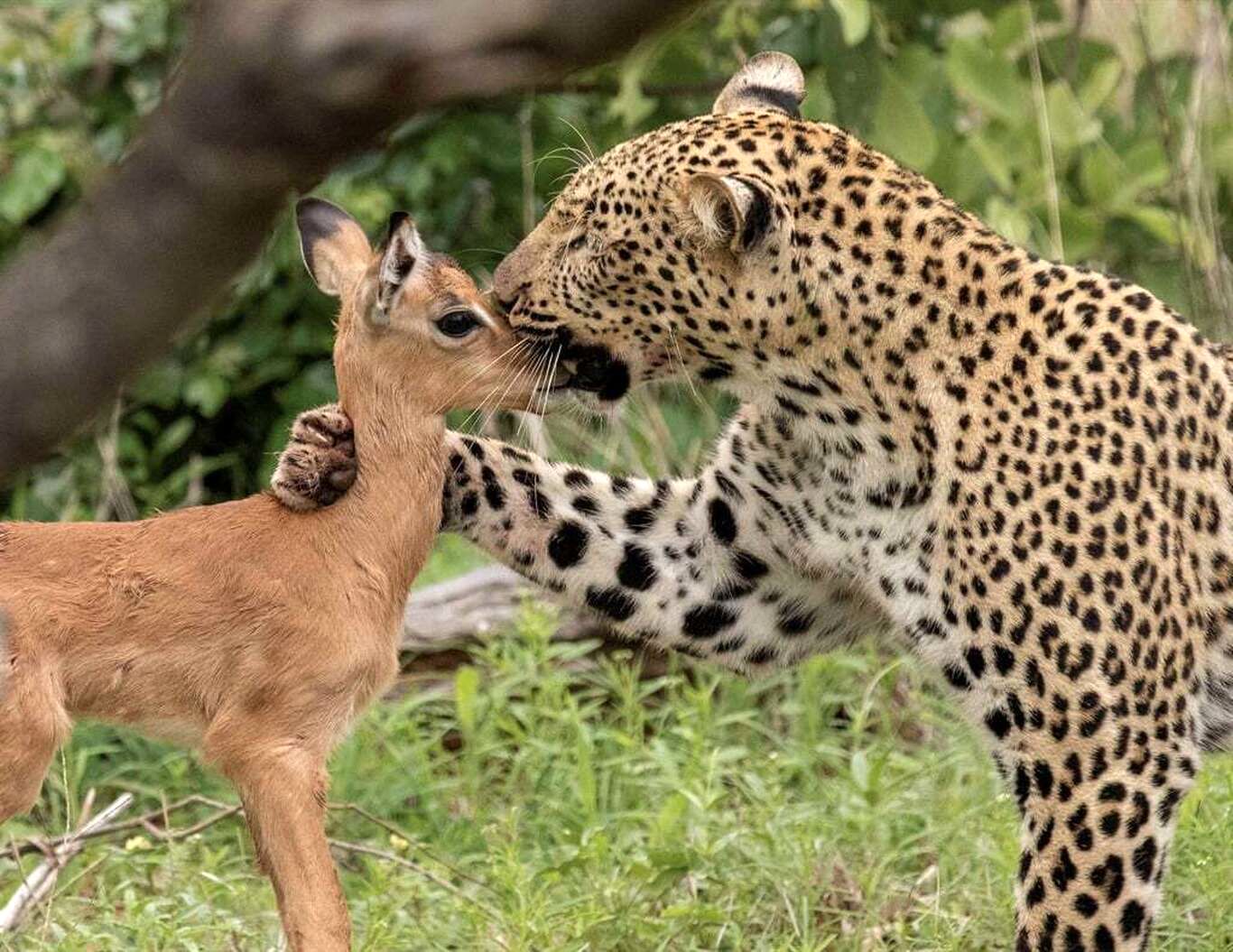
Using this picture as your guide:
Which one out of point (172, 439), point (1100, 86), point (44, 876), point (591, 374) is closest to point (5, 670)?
point (44, 876)

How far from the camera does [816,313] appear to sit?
166 inches

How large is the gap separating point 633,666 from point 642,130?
268cm

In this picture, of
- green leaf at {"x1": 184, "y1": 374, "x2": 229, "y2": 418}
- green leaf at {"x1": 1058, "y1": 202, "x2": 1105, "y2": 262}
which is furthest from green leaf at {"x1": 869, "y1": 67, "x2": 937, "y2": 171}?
green leaf at {"x1": 184, "y1": 374, "x2": 229, "y2": 418}

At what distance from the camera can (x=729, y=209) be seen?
13.5 ft

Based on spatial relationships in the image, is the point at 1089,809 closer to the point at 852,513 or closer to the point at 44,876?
the point at 852,513

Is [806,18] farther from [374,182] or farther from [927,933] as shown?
[927,933]

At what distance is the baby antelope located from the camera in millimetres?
3688

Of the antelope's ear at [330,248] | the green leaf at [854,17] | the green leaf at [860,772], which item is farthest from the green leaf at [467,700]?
the green leaf at [854,17]

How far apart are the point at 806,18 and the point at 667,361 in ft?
11.3

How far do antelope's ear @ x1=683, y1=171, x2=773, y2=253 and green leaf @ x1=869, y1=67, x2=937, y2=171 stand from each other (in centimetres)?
303

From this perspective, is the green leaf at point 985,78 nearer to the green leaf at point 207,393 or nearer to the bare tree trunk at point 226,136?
the green leaf at point 207,393

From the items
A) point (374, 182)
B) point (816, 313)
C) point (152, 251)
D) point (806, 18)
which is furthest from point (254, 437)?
point (152, 251)

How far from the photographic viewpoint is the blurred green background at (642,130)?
7391 millimetres

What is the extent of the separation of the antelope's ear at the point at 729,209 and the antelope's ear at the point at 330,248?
2.52ft
